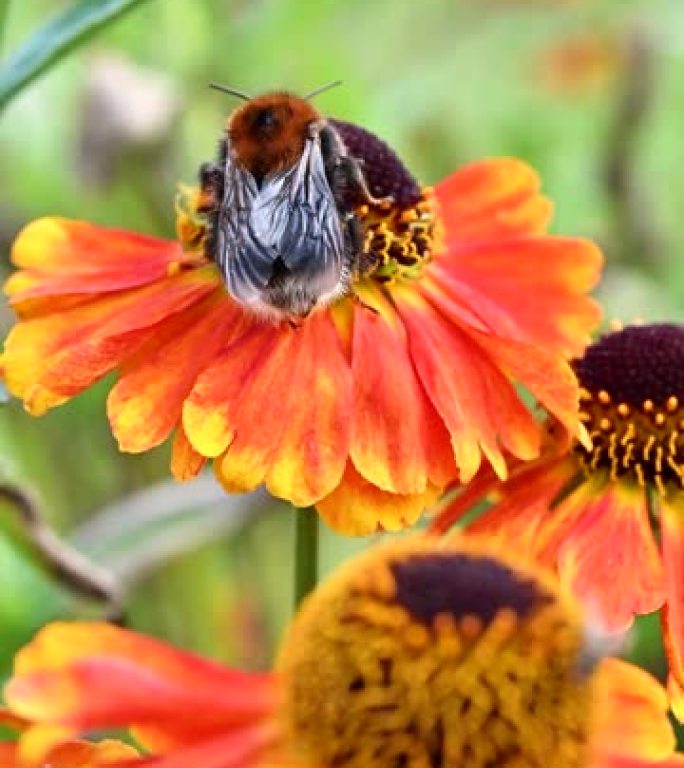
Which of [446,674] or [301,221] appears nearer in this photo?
[446,674]

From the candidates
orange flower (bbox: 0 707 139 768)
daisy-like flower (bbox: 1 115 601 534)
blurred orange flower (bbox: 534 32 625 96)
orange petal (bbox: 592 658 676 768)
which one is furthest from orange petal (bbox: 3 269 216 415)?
blurred orange flower (bbox: 534 32 625 96)

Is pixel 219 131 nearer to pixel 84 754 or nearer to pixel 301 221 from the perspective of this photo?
pixel 301 221

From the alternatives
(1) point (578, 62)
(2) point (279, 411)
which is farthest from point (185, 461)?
(1) point (578, 62)

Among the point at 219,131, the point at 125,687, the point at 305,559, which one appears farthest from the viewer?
the point at 219,131

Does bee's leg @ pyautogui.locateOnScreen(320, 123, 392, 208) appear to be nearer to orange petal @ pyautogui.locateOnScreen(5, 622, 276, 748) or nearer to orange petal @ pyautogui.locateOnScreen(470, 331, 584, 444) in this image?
orange petal @ pyautogui.locateOnScreen(470, 331, 584, 444)

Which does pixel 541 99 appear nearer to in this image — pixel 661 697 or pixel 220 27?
pixel 220 27

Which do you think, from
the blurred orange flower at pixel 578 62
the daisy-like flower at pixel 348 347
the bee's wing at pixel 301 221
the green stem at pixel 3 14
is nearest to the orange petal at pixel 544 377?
the daisy-like flower at pixel 348 347

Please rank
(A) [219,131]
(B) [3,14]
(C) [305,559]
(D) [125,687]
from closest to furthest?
1. (D) [125,687]
2. (C) [305,559]
3. (B) [3,14]
4. (A) [219,131]
